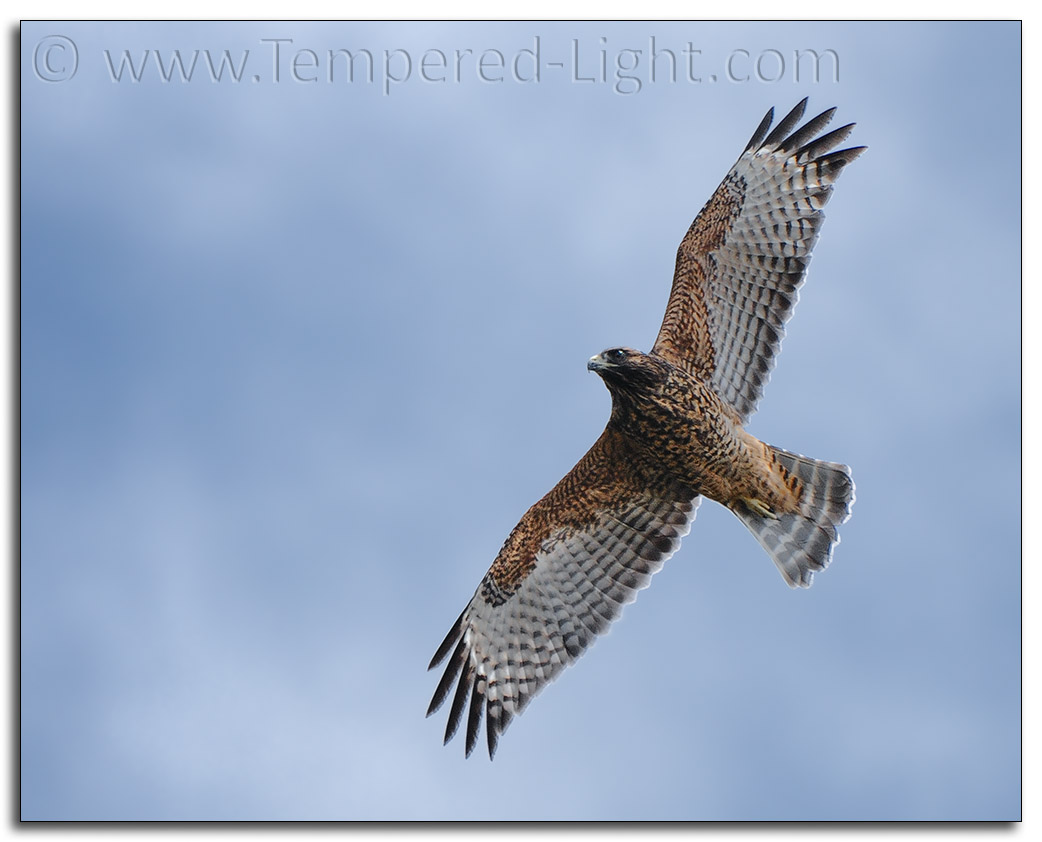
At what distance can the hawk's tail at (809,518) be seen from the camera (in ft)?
23.1

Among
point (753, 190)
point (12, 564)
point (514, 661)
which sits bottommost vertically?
point (514, 661)

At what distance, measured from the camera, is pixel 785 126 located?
7.37 metres

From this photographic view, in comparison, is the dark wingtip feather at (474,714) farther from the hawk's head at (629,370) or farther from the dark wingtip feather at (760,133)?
the dark wingtip feather at (760,133)

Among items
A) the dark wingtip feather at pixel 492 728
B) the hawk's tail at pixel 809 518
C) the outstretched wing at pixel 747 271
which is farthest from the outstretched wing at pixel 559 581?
the outstretched wing at pixel 747 271

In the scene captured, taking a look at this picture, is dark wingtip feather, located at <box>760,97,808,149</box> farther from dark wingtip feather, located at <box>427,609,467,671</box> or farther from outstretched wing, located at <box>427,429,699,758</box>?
dark wingtip feather, located at <box>427,609,467,671</box>

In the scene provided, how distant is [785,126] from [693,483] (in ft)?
6.52

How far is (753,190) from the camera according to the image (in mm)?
7340

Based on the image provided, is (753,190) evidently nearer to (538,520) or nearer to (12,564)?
(538,520)

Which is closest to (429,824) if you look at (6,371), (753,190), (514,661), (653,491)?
(514,661)

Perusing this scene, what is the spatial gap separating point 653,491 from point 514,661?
120cm

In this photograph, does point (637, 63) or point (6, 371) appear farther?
point (637, 63)

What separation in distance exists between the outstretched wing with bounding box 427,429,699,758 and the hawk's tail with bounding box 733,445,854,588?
20.3 inches

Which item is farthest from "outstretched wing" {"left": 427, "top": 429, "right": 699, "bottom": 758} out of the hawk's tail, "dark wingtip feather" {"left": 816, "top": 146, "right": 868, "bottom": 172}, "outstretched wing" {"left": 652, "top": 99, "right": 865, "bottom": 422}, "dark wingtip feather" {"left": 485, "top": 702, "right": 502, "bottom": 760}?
"dark wingtip feather" {"left": 816, "top": 146, "right": 868, "bottom": 172}

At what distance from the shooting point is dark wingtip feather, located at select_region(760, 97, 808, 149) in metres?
7.35
